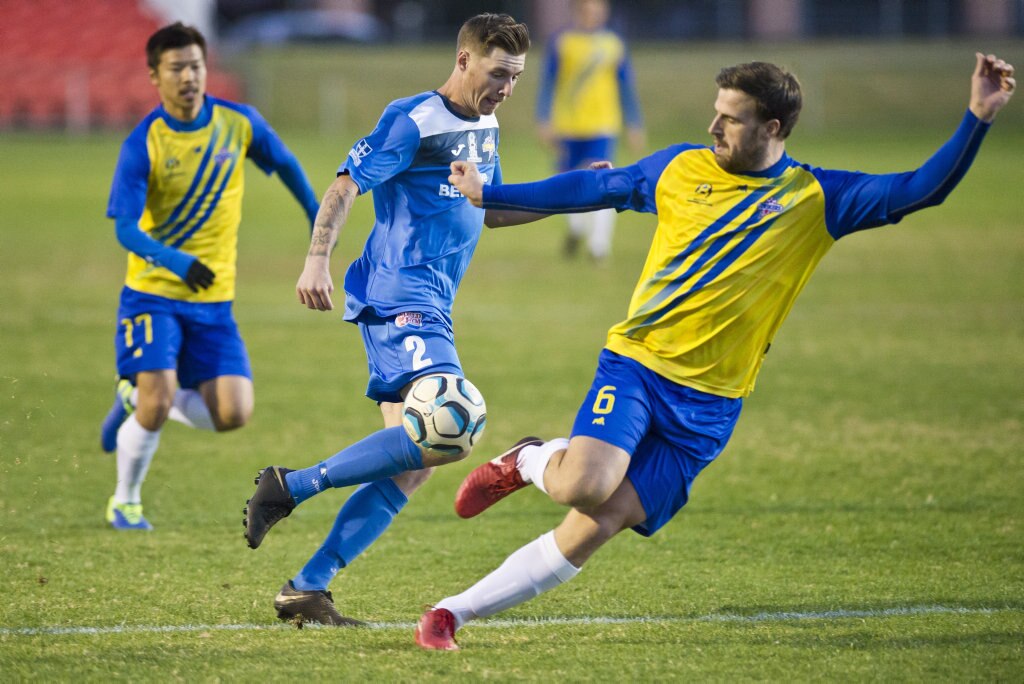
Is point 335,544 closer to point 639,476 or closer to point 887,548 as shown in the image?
point 639,476

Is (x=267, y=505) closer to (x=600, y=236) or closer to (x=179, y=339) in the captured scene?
(x=179, y=339)

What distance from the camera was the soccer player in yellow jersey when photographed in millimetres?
6492

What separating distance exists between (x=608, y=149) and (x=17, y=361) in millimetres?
8425

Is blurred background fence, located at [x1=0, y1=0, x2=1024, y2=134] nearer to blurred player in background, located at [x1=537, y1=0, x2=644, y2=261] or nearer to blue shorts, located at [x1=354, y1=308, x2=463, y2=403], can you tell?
blurred player in background, located at [x1=537, y1=0, x2=644, y2=261]

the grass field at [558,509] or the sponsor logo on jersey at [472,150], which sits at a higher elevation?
the sponsor logo on jersey at [472,150]

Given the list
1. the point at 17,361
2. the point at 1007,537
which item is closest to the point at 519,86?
the point at 17,361

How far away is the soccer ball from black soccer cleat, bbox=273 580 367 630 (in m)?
0.71

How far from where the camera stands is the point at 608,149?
55.3 ft

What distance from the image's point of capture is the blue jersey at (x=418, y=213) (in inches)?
197

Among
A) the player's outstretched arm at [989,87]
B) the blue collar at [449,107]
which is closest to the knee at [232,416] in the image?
the blue collar at [449,107]

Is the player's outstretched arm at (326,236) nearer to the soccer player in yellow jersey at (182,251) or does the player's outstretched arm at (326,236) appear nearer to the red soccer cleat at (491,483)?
the red soccer cleat at (491,483)

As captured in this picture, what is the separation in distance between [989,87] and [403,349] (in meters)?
2.15

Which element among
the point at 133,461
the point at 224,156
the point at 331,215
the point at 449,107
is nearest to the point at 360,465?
the point at 331,215

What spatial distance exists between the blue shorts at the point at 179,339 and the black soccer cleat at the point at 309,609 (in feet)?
6.03
